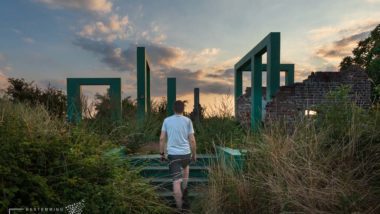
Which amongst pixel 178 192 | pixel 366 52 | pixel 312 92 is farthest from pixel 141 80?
pixel 366 52

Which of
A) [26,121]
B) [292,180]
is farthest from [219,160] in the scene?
[26,121]

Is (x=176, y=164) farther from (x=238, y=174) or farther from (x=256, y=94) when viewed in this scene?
(x=256, y=94)

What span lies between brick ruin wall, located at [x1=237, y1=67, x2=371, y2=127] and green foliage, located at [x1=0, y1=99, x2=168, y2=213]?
5.41 m

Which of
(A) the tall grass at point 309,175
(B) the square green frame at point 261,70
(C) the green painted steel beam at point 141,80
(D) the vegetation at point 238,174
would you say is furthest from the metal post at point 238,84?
(A) the tall grass at point 309,175

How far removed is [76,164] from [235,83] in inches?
551

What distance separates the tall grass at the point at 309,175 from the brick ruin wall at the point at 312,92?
14.9 ft

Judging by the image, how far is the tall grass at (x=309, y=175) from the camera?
12.8 ft

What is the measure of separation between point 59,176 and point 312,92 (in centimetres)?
905

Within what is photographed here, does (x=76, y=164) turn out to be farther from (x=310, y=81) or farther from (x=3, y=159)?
(x=310, y=81)

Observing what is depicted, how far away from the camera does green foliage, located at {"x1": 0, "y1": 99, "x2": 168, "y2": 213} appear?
366 centimetres

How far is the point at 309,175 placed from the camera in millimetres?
4230

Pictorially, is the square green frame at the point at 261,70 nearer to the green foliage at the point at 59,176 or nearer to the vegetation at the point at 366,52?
the green foliage at the point at 59,176

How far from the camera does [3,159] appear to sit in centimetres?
367

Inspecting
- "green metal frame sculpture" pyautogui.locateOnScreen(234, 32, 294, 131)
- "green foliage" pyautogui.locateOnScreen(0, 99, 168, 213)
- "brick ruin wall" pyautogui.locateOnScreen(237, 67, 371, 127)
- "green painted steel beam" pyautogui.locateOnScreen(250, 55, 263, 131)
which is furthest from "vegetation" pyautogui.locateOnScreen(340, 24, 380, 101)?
"green foliage" pyautogui.locateOnScreen(0, 99, 168, 213)
